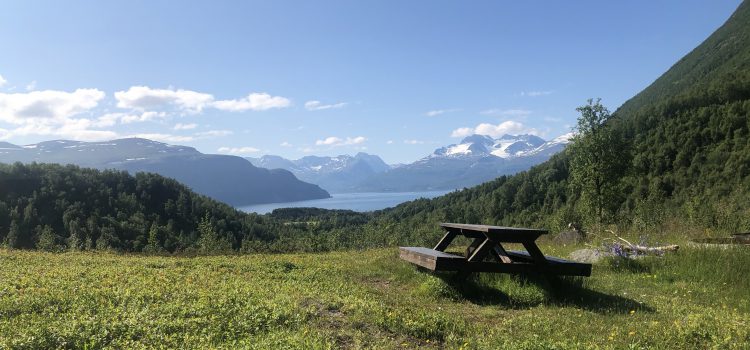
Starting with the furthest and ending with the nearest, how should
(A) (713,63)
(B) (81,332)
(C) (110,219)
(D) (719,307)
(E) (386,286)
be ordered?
(A) (713,63) → (C) (110,219) → (E) (386,286) → (D) (719,307) → (B) (81,332)

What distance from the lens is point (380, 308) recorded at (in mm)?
6895

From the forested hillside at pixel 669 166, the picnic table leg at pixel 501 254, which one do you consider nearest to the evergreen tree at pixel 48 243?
the picnic table leg at pixel 501 254

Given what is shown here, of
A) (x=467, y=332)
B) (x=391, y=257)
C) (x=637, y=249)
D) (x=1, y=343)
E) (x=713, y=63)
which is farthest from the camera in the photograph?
(x=713, y=63)

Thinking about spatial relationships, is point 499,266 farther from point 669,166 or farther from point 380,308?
point 669,166

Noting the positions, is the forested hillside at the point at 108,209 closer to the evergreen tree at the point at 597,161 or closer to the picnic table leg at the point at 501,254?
the evergreen tree at the point at 597,161

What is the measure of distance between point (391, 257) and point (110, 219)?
415 ft

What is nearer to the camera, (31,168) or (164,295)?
(164,295)

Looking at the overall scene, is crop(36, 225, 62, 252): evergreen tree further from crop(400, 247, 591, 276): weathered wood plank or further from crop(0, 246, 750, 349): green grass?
crop(400, 247, 591, 276): weathered wood plank

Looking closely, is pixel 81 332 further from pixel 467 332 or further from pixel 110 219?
pixel 110 219

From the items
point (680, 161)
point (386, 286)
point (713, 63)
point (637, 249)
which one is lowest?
point (386, 286)

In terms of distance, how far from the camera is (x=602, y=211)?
30.1 meters

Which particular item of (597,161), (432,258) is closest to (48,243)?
(432,258)

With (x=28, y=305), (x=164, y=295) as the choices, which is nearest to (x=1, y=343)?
(x=28, y=305)

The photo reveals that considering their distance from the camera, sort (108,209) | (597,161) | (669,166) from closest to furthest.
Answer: (597,161) < (669,166) < (108,209)
